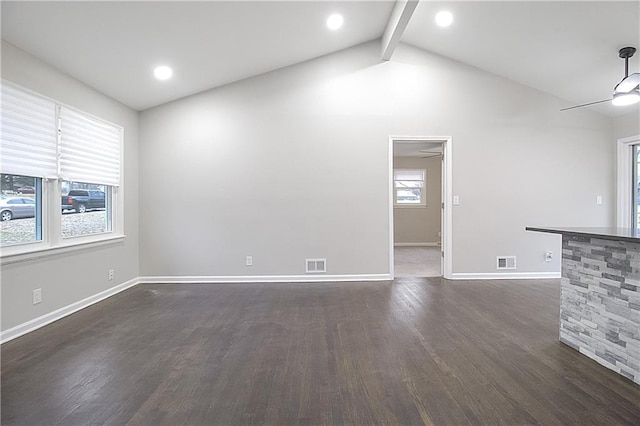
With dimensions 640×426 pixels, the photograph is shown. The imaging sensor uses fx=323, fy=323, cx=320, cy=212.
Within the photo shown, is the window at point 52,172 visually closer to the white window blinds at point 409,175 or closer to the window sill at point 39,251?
the window sill at point 39,251

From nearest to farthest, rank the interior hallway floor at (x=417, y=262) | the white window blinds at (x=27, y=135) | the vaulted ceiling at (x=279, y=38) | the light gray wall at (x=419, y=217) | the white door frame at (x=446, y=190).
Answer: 1. the white window blinds at (x=27, y=135)
2. the vaulted ceiling at (x=279, y=38)
3. the white door frame at (x=446, y=190)
4. the interior hallway floor at (x=417, y=262)
5. the light gray wall at (x=419, y=217)

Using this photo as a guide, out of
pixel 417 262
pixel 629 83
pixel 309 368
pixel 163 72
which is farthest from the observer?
pixel 417 262

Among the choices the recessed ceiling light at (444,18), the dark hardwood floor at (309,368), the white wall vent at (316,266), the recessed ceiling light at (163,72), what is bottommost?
the dark hardwood floor at (309,368)

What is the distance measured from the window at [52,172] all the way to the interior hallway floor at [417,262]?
A: 431cm

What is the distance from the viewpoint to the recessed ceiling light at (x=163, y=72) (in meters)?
3.72

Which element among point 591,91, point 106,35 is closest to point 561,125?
point 591,91

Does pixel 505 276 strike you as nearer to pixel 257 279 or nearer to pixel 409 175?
pixel 257 279

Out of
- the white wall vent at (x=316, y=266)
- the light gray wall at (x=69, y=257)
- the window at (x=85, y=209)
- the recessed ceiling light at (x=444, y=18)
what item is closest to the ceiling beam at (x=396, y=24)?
the recessed ceiling light at (x=444, y=18)

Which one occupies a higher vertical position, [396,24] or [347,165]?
[396,24]

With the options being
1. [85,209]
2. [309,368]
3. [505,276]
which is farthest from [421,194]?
[85,209]

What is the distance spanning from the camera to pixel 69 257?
336cm

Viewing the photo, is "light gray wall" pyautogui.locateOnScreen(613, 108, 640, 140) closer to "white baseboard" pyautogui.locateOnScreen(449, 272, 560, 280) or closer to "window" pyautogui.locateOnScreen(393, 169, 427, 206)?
"white baseboard" pyautogui.locateOnScreen(449, 272, 560, 280)

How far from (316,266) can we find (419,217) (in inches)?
200

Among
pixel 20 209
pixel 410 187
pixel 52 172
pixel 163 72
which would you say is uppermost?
pixel 163 72
